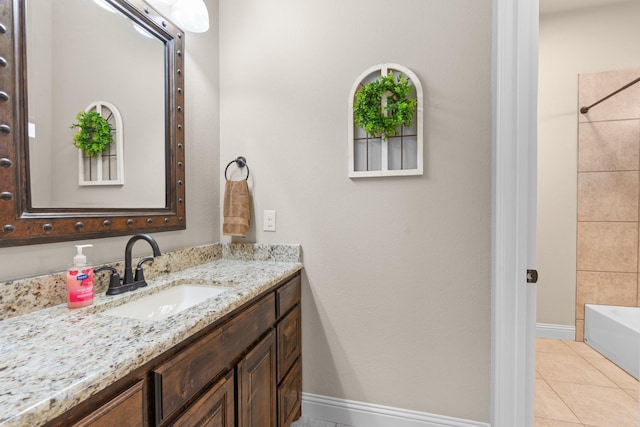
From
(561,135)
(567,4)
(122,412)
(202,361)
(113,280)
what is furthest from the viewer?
(561,135)

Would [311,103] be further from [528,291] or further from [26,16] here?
[528,291]

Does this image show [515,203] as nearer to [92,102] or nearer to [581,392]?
[581,392]

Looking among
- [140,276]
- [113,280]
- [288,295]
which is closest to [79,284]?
[113,280]

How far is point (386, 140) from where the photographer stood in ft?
4.90

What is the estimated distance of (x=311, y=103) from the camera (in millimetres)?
1618

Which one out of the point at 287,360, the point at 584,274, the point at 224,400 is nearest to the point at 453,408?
the point at 287,360

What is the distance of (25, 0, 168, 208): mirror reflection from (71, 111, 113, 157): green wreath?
0.02m

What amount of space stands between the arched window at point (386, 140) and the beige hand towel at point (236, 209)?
0.60 m

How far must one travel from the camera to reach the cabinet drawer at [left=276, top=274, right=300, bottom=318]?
134cm

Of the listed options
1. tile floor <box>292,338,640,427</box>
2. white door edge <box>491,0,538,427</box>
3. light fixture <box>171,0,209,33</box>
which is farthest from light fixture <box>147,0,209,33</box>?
tile floor <box>292,338,640,427</box>

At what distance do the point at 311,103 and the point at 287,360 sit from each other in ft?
4.33

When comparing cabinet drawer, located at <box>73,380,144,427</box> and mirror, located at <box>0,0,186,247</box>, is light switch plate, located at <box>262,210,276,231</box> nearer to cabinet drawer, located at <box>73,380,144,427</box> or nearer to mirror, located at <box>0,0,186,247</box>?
mirror, located at <box>0,0,186,247</box>

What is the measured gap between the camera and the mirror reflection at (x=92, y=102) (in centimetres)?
91

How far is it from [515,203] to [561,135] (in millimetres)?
1817
